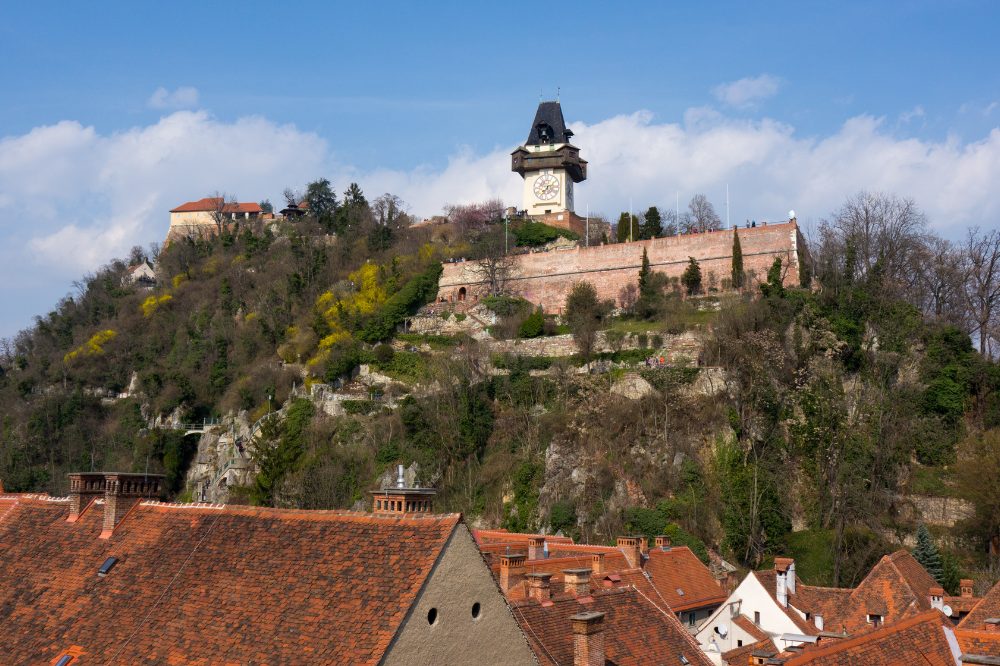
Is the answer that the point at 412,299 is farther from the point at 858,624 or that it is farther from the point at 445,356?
the point at 858,624

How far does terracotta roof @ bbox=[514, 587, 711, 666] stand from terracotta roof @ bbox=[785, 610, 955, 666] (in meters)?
3.09

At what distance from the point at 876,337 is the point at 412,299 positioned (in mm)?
29275

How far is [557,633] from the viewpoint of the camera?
16.2 meters

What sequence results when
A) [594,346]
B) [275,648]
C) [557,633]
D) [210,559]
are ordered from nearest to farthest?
1. [275,648]
2. [210,559]
3. [557,633]
4. [594,346]

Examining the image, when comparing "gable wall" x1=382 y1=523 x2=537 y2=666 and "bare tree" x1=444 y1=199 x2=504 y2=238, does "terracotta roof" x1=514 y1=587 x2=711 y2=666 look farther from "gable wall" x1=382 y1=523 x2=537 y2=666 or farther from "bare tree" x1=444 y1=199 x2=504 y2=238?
"bare tree" x1=444 y1=199 x2=504 y2=238

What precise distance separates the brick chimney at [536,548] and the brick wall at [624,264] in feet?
109

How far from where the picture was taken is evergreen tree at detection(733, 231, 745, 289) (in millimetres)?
58000

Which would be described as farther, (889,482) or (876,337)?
(876,337)

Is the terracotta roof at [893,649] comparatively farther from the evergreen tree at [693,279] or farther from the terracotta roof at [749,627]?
the evergreen tree at [693,279]

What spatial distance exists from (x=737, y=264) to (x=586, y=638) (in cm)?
4609

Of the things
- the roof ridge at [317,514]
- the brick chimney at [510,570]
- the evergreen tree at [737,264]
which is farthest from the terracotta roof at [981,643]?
the evergreen tree at [737,264]

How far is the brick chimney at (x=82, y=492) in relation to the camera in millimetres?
16578

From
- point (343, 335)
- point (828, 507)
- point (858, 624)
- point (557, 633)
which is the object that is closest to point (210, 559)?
point (557, 633)

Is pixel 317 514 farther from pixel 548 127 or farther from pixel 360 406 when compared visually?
pixel 548 127
